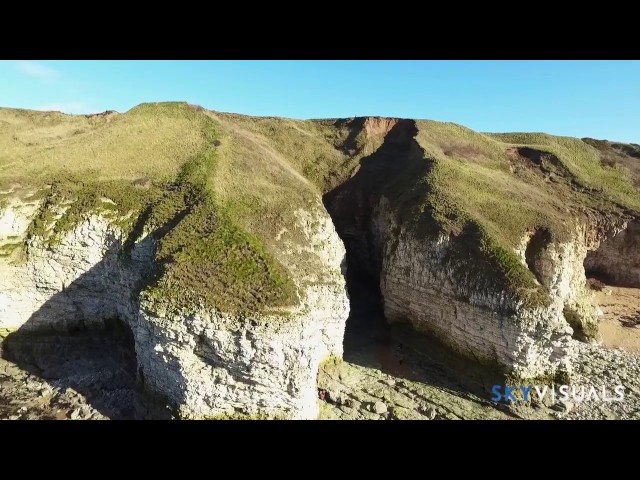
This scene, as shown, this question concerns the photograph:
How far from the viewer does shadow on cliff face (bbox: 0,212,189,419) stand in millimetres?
29203

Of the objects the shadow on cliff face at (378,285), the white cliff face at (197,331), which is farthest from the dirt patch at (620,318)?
the white cliff face at (197,331)

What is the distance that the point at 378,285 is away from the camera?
45.0m

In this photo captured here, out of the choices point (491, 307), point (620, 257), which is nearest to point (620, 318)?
point (620, 257)

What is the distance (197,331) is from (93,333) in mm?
14405

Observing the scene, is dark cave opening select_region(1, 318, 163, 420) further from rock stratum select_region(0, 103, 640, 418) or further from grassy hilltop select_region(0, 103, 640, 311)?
grassy hilltop select_region(0, 103, 640, 311)

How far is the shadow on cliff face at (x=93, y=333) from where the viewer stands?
29203mm

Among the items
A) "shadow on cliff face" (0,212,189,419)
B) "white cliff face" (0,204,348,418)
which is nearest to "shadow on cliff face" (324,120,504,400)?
"white cliff face" (0,204,348,418)

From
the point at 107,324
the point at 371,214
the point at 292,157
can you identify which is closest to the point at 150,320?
the point at 107,324

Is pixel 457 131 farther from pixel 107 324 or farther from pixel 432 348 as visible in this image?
pixel 107 324

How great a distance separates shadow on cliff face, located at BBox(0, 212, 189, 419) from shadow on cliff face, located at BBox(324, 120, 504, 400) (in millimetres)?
16927

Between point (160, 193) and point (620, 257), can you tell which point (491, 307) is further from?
point (160, 193)

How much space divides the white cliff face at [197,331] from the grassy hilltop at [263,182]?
1.30 meters

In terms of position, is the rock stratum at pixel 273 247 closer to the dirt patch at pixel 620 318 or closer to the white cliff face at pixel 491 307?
the white cliff face at pixel 491 307
